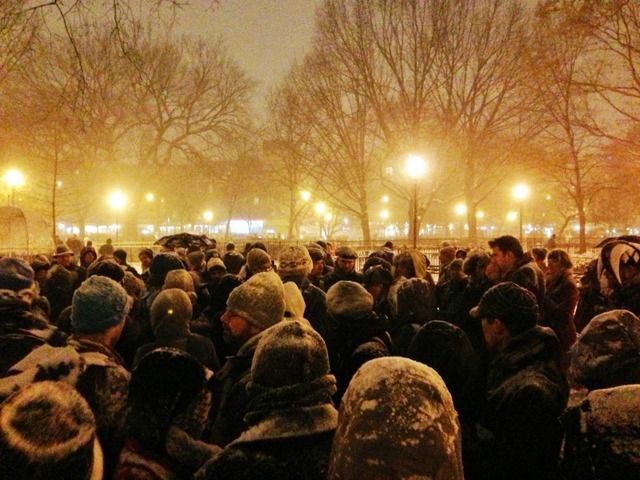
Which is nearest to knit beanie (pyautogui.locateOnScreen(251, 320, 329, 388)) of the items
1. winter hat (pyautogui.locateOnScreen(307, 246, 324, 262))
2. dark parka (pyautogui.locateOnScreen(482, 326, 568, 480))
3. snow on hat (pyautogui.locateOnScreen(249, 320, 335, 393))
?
snow on hat (pyautogui.locateOnScreen(249, 320, 335, 393))

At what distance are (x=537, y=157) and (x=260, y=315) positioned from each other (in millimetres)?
26921

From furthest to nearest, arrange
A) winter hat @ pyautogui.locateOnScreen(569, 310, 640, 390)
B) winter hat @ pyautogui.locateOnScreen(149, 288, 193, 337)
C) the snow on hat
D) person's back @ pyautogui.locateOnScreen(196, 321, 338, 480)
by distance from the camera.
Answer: winter hat @ pyautogui.locateOnScreen(149, 288, 193, 337) → winter hat @ pyautogui.locateOnScreen(569, 310, 640, 390) → the snow on hat → person's back @ pyautogui.locateOnScreen(196, 321, 338, 480)

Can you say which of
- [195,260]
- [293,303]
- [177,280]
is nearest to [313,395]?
[293,303]

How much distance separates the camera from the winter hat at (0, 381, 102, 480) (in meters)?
1.26

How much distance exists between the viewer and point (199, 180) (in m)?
44.9

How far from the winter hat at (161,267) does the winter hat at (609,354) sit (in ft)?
14.8

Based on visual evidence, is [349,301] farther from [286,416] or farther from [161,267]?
[161,267]

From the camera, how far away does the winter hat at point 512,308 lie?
2.90 metres

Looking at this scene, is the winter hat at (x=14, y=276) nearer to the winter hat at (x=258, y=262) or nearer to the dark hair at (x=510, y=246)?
the winter hat at (x=258, y=262)

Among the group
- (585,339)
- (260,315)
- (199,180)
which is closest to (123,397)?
Answer: (260,315)

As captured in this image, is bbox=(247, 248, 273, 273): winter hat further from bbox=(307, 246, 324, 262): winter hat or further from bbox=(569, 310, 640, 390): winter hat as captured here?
bbox=(569, 310, 640, 390): winter hat

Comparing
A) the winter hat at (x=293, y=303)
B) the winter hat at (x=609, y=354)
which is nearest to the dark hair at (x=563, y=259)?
the winter hat at (x=293, y=303)

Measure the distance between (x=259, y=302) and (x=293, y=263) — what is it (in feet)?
7.62

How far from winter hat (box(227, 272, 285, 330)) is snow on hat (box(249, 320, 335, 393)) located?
1135 millimetres
